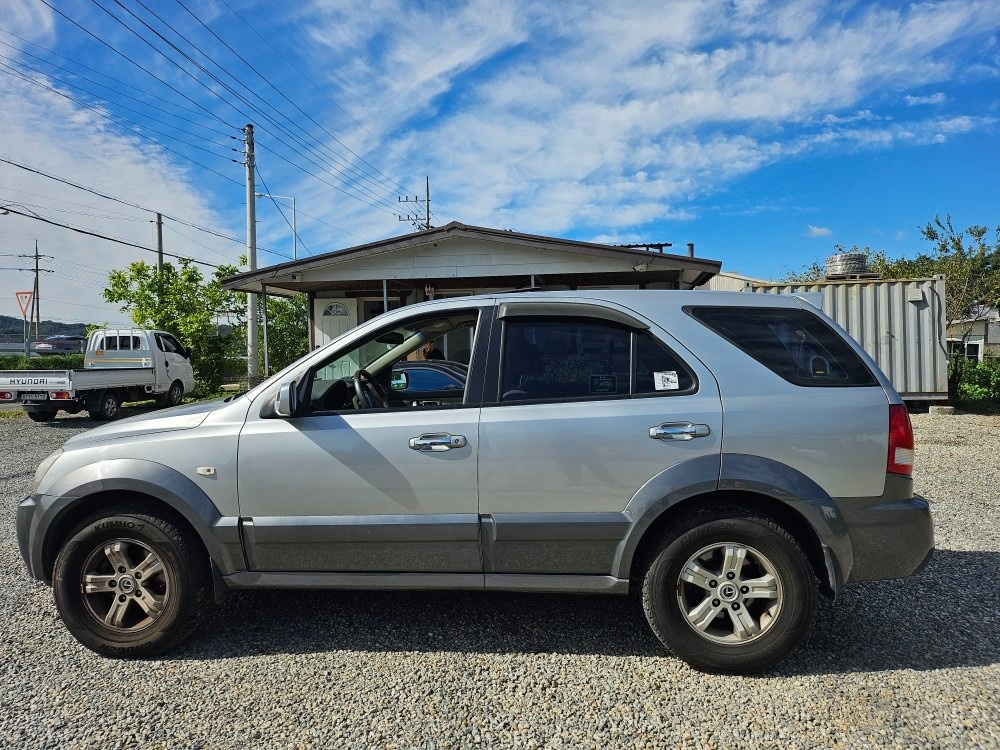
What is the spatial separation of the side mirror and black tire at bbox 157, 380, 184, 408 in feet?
45.3

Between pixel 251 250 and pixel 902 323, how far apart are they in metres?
16.4

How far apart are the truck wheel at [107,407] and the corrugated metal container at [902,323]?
1399 cm

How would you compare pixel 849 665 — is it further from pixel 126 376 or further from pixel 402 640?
pixel 126 376

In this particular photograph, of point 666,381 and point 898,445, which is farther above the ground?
point 666,381

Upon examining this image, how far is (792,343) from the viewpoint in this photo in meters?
2.96

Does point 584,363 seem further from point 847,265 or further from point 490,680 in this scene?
point 847,265

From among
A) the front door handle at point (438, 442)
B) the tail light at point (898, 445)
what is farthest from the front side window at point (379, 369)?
the tail light at point (898, 445)

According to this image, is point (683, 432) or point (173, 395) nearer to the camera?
point (683, 432)

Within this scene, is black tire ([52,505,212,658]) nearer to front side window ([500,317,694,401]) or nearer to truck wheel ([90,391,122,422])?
front side window ([500,317,694,401])

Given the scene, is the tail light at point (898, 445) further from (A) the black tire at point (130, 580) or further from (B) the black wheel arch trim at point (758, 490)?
(A) the black tire at point (130, 580)

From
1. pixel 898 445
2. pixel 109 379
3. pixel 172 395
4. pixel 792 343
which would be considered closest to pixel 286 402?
pixel 792 343

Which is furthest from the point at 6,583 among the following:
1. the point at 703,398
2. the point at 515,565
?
the point at 703,398

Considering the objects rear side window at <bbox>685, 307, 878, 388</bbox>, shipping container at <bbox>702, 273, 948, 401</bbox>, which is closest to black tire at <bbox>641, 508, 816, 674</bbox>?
rear side window at <bbox>685, 307, 878, 388</bbox>

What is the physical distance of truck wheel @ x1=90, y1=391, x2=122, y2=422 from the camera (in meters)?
12.5
